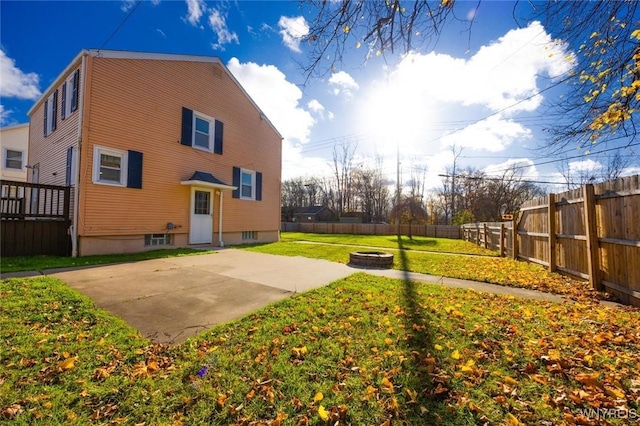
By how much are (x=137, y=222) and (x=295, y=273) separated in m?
6.54

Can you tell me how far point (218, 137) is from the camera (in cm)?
1209

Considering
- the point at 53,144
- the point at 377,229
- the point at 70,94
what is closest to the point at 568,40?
the point at 70,94

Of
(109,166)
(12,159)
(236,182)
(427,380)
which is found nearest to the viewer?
(427,380)

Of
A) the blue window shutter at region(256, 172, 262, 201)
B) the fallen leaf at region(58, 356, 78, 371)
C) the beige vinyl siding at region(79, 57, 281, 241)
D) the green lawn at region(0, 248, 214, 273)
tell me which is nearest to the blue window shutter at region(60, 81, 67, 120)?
the beige vinyl siding at region(79, 57, 281, 241)

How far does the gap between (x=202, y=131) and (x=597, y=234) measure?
13.0 meters

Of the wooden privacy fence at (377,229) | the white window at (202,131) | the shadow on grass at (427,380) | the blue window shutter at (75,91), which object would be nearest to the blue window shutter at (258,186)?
the white window at (202,131)

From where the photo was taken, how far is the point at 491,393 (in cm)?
201

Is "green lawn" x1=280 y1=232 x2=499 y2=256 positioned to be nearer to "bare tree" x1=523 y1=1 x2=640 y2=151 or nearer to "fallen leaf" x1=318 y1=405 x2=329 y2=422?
"bare tree" x1=523 y1=1 x2=640 y2=151

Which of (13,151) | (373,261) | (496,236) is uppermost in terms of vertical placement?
(13,151)

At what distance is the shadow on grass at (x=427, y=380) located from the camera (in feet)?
5.91

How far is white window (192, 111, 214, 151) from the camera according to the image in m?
11.4

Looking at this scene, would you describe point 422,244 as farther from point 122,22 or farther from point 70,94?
point 70,94

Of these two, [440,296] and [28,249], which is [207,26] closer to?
[28,249]

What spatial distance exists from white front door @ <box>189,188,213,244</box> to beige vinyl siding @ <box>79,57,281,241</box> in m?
0.27
